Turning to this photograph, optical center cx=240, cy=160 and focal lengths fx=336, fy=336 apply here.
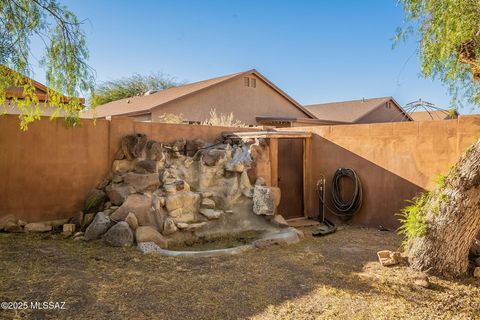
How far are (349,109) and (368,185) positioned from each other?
47.3ft

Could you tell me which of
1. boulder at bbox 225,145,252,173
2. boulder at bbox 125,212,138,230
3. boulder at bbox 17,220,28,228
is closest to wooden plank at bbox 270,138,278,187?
boulder at bbox 225,145,252,173

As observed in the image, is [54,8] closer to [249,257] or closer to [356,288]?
[249,257]

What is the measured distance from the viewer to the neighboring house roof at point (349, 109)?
1934 centimetres

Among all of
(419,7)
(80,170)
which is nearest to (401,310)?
(419,7)

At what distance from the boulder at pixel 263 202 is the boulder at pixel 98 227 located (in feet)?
9.22

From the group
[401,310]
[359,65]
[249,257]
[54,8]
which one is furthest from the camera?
[359,65]

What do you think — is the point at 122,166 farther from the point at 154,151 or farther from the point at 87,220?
the point at 87,220

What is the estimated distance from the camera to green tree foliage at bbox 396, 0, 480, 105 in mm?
4762

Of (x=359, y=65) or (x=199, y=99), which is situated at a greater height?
(x=359, y=65)

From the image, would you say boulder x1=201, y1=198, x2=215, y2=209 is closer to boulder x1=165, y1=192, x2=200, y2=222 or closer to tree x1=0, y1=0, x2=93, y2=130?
boulder x1=165, y1=192, x2=200, y2=222

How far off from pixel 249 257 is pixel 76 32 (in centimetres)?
404

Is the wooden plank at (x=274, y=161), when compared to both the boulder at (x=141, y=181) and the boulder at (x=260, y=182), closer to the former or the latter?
the boulder at (x=260, y=182)

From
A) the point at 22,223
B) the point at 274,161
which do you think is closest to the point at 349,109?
the point at 274,161

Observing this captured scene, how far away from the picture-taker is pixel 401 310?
345 centimetres
